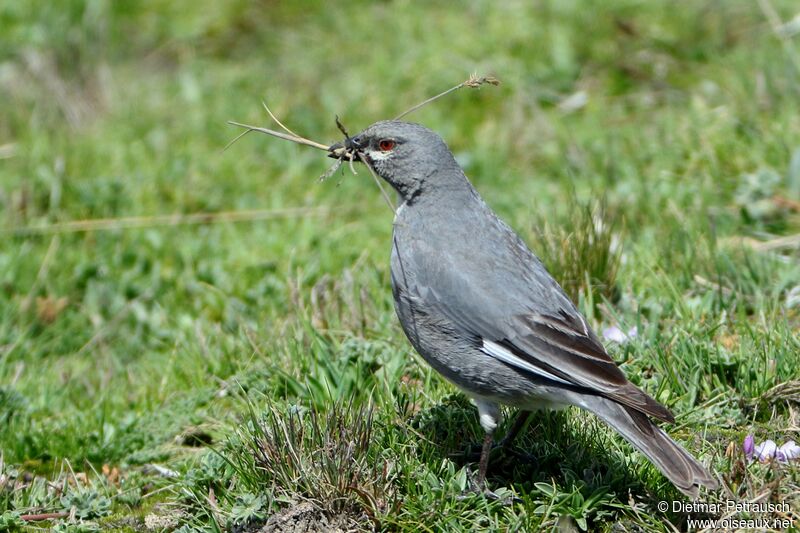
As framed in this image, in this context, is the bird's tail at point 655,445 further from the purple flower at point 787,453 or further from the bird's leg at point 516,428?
the bird's leg at point 516,428

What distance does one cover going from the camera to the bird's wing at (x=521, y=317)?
13.1 feet

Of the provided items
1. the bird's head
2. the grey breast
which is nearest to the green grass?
the grey breast

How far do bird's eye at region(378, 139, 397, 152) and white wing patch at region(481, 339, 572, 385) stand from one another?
111 centimetres

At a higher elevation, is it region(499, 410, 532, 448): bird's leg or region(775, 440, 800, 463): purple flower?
region(775, 440, 800, 463): purple flower

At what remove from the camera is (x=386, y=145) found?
15.7 ft

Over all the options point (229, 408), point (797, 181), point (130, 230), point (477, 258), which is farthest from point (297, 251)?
point (797, 181)

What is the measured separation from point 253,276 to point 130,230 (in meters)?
1.07

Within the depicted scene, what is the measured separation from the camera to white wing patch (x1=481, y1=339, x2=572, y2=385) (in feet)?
13.3

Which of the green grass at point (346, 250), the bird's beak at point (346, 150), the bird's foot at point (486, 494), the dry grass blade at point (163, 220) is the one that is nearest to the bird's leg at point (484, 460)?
the bird's foot at point (486, 494)

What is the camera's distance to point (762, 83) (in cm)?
729

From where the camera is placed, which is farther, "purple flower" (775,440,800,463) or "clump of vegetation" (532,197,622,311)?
"clump of vegetation" (532,197,622,311)

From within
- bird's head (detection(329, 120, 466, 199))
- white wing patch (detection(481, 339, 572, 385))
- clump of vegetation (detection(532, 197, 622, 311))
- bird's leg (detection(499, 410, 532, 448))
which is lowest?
bird's leg (detection(499, 410, 532, 448))

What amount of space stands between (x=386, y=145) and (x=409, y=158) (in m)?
0.14

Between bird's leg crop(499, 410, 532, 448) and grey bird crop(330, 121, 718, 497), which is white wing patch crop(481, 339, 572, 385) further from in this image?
bird's leg crop(499, 410, 532, 448)
